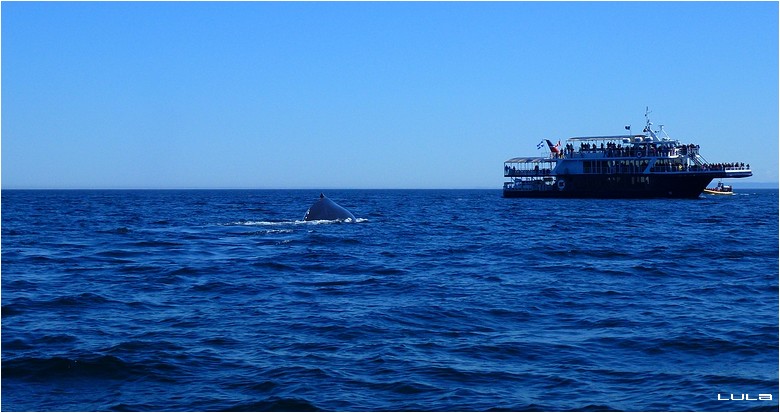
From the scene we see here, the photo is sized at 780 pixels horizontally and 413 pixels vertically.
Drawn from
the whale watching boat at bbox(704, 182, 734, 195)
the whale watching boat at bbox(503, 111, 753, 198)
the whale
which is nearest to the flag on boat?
the whale watching boat at bbox(503, 111, 753, 198)

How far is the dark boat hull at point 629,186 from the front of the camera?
94375mm

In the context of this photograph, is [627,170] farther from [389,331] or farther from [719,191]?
[389,331]

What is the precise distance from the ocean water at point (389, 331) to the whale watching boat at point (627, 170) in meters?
70.3

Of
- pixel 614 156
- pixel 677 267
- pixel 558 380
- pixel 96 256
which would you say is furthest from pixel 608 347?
pixel 614 156

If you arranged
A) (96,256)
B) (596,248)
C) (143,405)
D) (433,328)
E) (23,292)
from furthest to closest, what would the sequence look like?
(596,248) → (96,256) → (23,292) → (433,328) → (143,405)

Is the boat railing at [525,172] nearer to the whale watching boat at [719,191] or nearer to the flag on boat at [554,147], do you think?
the flag on boat at [554,147]

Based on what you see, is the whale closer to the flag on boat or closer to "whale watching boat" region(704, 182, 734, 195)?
the flag on boat

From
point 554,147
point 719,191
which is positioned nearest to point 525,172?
point 554,147

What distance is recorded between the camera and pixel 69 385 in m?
11.1

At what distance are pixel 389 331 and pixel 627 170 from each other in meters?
91.3

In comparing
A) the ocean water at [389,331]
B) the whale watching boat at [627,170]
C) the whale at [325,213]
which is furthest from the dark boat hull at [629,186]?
the ocean water at [389,331]

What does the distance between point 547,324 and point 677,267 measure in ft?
36.6

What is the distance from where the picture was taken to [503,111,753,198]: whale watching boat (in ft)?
310

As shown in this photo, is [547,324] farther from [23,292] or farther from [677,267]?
[23,292]
